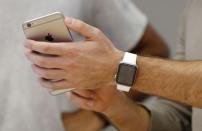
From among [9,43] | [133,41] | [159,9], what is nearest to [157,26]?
[159,9]

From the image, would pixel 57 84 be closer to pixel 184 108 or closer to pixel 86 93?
pixel 86 93

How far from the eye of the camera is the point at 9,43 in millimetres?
1090

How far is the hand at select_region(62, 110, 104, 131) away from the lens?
3.93 feet

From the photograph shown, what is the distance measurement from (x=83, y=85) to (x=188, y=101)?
24cm

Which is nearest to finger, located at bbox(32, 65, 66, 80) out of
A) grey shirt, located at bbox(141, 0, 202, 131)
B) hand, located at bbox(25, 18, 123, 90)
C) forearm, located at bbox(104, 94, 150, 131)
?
hand, located at bbox(25, 18, 123, 90)

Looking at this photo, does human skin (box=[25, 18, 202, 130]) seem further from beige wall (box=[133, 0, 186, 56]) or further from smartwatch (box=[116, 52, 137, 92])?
beige wall (box=[133, 0, 186, 56])

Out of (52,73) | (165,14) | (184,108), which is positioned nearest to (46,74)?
(52,73)

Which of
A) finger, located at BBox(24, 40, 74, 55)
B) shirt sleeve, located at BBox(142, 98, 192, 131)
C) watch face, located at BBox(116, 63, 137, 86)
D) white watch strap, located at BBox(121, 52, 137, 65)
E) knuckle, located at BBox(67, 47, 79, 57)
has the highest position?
finger, located at BBox(24, 40, 74, 55)

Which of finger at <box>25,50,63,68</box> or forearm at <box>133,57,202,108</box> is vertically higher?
finger at <box>25,50,63,68</box>

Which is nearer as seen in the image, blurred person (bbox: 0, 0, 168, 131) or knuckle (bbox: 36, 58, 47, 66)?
knuckle (bbox: 36, 58, 47, 66)

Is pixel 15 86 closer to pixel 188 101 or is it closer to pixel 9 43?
pixel 9 43

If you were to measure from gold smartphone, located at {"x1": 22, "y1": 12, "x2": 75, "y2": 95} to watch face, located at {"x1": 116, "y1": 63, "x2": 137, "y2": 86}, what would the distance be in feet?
0.43

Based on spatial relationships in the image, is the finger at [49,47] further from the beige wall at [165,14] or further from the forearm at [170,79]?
the beige wall at [165,14]

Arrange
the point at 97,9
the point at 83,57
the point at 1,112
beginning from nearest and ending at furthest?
the point at 83,57, the point at 1,112, the point at 97,9
